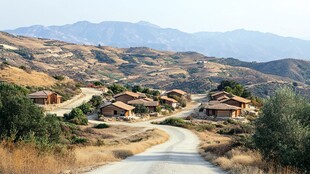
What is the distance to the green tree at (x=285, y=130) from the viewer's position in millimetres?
17828

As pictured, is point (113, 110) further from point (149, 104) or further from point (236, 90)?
point (236, 90)

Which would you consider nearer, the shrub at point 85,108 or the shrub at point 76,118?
the shrub at point 76,118

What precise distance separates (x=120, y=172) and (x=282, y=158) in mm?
7374

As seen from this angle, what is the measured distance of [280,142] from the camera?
19.0 m

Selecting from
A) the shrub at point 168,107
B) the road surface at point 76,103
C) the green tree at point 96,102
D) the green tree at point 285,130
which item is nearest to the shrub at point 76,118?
the road surface at point 76,103

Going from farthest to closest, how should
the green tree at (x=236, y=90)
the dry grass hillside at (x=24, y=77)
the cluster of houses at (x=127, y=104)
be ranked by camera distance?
the green tree at (x=236, y=90) < the dry grass hillside at (x=24, y=77) < the cluster of houses at (x=127, y=104)

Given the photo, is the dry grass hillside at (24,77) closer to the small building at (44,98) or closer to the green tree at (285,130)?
the small building at (44,98)

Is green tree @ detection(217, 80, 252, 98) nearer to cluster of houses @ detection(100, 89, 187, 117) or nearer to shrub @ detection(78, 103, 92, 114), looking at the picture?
cluster of houses @ detection(100, 89, 187, 117)

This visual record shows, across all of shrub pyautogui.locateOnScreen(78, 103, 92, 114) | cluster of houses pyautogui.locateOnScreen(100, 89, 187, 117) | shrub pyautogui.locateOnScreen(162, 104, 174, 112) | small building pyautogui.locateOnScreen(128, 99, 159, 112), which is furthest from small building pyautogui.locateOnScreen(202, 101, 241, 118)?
shrub pyautogui.locateOnScreen(78, 103, 92, 114)

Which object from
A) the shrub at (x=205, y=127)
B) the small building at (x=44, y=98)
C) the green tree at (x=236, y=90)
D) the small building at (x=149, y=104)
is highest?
the green tree at (x=236, y=90)

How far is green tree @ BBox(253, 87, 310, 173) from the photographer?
1783 centimetres

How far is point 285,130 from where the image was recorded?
19.2 m

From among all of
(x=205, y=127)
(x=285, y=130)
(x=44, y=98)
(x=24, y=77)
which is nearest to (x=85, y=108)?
(x=44, y=98)

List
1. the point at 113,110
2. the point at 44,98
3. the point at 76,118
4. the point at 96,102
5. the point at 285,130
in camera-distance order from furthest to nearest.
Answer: the point at 96,102 < the point at 44,98 < the point at 113,110 < the point at 76,118 < the point at 285,130
